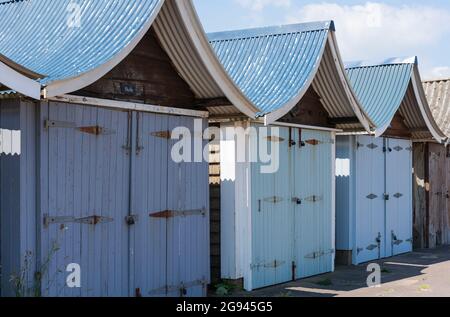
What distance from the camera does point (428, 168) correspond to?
18.0 meters

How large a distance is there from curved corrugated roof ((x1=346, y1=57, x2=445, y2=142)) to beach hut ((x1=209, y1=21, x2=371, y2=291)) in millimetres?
1493

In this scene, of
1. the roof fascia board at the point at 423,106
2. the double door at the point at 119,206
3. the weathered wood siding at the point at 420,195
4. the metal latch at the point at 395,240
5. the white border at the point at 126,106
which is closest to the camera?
the double door at the point at 119,206

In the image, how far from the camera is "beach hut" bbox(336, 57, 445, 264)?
14742mm

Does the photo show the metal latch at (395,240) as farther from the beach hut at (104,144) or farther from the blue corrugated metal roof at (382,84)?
the beach hut at (104,144)

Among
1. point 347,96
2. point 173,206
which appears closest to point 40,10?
point 173,206

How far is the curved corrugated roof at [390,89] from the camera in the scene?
49.4 feet

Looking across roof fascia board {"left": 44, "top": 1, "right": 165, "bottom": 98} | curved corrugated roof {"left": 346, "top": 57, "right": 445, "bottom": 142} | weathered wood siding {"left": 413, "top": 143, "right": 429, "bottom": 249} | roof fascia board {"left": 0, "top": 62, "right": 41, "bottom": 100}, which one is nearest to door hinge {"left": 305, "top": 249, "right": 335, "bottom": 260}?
curved corrugated roof {"left": 346, "top": 57, "right": 445, "bottom": 142}

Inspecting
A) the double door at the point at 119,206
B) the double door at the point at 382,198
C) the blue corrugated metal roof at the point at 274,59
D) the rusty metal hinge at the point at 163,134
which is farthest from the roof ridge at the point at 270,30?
the rusty metal hinge at the point at 163,134

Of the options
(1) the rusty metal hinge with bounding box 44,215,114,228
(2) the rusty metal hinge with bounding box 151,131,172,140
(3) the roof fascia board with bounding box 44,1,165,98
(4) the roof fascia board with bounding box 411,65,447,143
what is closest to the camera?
(3) the roof fascia board with bounding box 44,1,165,98

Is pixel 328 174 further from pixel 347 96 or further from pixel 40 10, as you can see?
pixel 40 10

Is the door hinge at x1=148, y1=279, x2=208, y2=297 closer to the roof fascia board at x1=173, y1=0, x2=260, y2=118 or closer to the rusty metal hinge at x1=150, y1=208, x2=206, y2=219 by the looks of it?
the rusty metal hinge at x1=150, y1=208, x2=206, y2=219

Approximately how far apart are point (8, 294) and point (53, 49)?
107 inches

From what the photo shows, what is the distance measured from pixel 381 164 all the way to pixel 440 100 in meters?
Answer: 6.36

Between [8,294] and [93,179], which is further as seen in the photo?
[93,179]
